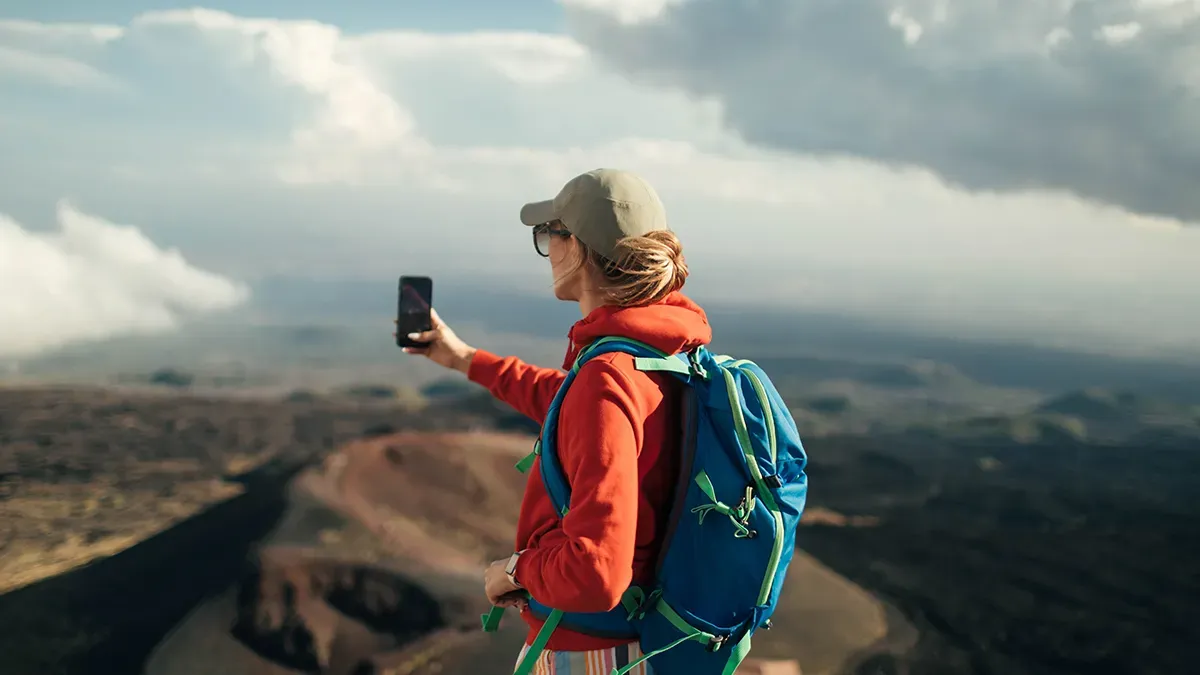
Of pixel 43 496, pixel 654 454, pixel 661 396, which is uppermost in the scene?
pixel 661 396

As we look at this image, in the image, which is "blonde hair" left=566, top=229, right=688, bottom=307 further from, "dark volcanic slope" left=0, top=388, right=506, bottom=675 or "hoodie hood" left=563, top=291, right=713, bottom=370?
"dark volcanic slope" left=0, top=388, right=506, bottom=675

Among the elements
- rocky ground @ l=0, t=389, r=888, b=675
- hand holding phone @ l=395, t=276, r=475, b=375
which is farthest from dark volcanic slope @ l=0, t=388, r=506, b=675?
hand holding phone @ l=395, t=276, r=475, b=375

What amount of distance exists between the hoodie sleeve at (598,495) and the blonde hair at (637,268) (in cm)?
35

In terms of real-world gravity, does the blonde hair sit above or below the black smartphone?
above

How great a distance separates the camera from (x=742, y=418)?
9.20ft

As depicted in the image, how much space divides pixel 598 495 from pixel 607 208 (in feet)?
3.26

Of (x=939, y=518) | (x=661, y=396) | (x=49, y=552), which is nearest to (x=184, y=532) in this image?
(x=49, y=552)

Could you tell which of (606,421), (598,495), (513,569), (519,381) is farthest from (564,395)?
(519,381)

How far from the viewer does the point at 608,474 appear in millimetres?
2482

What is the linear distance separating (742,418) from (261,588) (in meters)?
16.1

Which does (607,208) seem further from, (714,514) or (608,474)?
(714,514)

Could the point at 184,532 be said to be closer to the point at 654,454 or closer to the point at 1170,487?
the point at 654,454

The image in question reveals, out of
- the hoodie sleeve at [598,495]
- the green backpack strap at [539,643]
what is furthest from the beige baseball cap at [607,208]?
the green backpack strap at [539,643]

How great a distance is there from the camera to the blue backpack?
2787 millimetres
